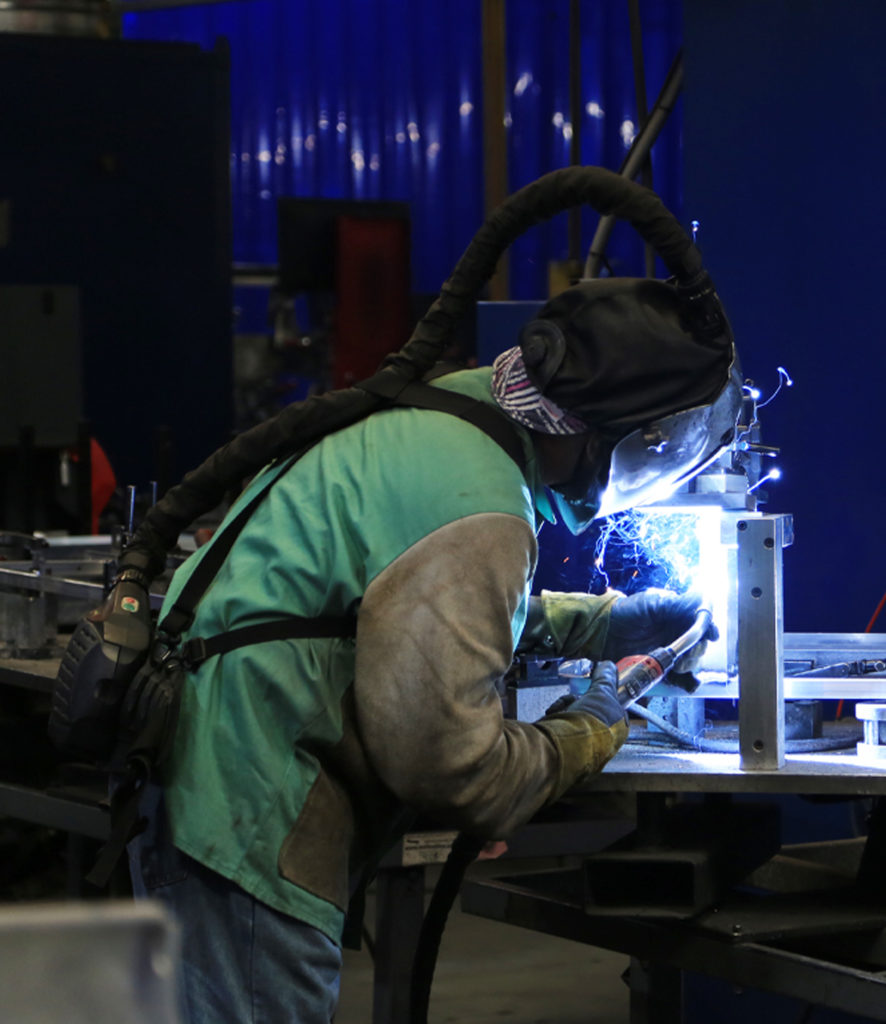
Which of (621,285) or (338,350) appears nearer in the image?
(621,285)

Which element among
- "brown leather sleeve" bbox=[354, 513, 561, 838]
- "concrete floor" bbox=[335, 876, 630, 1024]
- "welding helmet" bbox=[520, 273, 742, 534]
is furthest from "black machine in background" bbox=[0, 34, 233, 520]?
"brown leather sleeve" bbox=[354, 513, 561, 838]

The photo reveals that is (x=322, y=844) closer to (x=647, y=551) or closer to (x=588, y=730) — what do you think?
(x=588, y=730)

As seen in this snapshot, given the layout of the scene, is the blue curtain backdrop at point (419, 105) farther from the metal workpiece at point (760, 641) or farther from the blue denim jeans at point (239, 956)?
the blue denim jeans at point (239, 956)

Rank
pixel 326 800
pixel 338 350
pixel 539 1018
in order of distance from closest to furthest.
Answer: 1. pixel 326 800
2. pixel 539 1018
3. pixel 338 350

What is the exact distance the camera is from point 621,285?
1389mm

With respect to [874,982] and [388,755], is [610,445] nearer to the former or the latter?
[388,755]

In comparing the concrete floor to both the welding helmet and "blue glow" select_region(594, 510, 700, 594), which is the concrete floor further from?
the welding helmet

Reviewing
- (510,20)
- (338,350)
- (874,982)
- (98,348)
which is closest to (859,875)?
(874,982)

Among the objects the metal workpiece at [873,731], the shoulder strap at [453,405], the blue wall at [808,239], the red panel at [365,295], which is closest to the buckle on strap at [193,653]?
the shoulder strap at [453,405]

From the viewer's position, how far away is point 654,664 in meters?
1.62

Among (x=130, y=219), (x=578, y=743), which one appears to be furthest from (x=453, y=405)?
(x=130, y=219)

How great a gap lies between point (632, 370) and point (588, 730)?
0.37 m

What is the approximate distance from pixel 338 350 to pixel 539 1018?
9.77 feet

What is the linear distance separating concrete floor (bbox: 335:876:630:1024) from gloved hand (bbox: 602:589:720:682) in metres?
1.54
